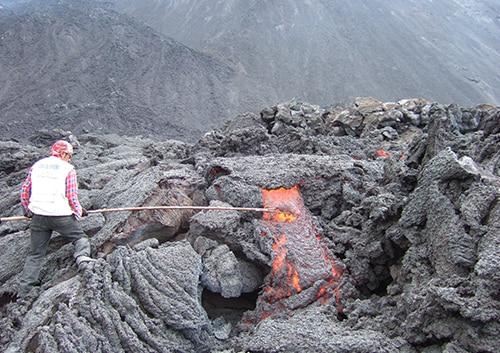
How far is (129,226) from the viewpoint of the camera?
14.7ft

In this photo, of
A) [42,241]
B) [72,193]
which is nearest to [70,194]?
[72,193]

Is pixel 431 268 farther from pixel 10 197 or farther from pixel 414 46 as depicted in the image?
pixel 414 46

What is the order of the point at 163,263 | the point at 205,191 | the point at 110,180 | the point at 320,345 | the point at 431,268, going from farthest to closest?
1. the point at 110,180
2. the point at 205,191
3. the point at 163,263
4. the point at 431,268
5. the point at 320,345

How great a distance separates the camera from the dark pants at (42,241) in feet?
12.5

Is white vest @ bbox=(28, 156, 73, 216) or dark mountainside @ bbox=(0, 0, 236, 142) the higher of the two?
white vest @ bbox=(28, 156, 73, 216)

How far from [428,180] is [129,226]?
128 inches

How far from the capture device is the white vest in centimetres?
379

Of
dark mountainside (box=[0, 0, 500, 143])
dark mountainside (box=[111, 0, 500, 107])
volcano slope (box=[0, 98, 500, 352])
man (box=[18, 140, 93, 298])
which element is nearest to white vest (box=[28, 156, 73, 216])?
man (box=[18, 140, 93, 298])

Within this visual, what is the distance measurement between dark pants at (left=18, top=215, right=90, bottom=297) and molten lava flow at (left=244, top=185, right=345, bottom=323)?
6.15ft

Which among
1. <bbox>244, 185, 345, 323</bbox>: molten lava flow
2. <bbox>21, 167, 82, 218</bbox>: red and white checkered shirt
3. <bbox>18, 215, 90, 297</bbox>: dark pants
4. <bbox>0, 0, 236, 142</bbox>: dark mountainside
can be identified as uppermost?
<bbox>244, 185, 345, 323</bbox>: molten lava flow

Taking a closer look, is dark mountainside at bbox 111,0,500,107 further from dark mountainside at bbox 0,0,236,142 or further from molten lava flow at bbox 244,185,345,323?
molten lava flow at bbox 244,185,345,323

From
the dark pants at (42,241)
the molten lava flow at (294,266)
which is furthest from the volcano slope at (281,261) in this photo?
the dark pants at (42,241)

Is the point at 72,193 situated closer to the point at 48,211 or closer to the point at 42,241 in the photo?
the point at 48,211

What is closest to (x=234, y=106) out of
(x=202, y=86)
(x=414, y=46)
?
(x=202, y=86)
